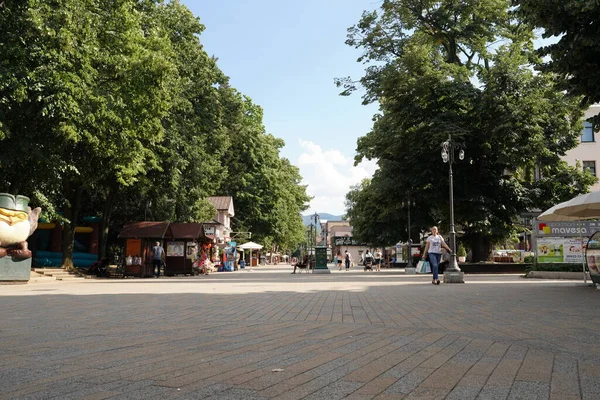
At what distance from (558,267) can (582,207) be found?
26.6 ft

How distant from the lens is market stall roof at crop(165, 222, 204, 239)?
30250mm

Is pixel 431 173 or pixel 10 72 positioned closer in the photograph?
pixel 10 72

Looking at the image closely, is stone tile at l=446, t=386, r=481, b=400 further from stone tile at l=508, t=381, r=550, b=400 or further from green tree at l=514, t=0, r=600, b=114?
green tree at l=514, t=0, r=600, b=114

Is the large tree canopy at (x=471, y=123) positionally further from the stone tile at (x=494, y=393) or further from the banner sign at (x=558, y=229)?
the stone tile at (x=494, y=393)

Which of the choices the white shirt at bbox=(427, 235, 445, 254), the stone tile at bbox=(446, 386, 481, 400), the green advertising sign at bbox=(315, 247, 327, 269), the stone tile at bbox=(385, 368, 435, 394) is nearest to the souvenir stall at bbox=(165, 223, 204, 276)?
the green advertising sign at bbox=(315, 247, 327, 269)

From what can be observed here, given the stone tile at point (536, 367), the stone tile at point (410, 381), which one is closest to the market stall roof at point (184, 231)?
the stone tile at point (536, 367)

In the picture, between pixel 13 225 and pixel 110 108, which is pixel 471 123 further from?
pixel 13 225

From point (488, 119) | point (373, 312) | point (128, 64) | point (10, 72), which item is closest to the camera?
point (373, 312)

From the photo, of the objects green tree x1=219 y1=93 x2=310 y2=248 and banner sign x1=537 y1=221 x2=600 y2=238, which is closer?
banner sign x1=537 y1=221 x2=600 y2=238

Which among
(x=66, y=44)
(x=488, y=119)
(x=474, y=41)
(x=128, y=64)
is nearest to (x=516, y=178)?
(x=488, y=119)

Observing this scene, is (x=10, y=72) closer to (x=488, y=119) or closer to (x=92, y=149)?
(x=92, y=149)

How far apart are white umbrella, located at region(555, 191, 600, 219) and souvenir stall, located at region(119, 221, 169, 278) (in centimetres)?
1967

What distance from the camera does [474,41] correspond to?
3234cm

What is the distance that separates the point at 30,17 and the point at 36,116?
3.43 meters
